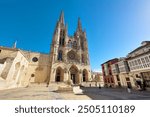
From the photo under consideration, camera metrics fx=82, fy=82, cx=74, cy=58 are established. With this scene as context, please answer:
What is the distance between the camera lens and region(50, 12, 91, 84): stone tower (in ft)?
99.2

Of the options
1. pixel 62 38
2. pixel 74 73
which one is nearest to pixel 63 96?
pixel 74 73

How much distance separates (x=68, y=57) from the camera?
116 ft

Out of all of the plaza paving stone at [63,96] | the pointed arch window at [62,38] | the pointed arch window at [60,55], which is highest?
the pointed arch window at [62,38]

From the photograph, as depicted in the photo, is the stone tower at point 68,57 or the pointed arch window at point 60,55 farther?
the pointed arch window at point 60,55

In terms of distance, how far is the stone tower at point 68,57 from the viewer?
3024 cm

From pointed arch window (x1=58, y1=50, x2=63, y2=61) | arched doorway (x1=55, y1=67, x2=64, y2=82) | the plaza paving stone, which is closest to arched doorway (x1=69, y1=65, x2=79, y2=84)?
arched doorway (x1=55, y1=67, x2=64, y2=82)

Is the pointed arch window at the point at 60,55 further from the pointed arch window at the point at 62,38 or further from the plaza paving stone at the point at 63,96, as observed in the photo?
the plaza paving stone at the point at 63,96

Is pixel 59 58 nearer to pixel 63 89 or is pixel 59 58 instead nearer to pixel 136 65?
pixel 63 89

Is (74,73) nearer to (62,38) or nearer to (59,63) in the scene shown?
(59,63)

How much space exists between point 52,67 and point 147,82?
25.3 m

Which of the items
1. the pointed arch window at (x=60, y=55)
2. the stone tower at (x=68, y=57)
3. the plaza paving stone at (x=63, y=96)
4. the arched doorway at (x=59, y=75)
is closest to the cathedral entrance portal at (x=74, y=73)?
the stone tower at (x=68, y=57)

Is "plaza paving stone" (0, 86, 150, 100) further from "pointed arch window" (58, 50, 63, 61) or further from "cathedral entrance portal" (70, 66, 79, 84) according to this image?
"cathedral entrance portal" (70, 66, 79, 84)

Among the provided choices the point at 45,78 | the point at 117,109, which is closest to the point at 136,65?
the point at 117,109

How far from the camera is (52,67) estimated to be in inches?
1132
